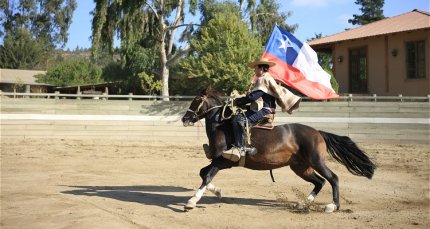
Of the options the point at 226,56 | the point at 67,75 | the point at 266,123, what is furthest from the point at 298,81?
the point at 67,75

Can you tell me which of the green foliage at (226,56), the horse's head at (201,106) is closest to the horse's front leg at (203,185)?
the horse's head at (201,106)

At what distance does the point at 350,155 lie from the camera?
8.10m

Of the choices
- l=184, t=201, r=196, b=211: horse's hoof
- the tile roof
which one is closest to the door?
the tile roof

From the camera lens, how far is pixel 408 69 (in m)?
23.8

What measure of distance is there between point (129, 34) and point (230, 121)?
2051 centimetres

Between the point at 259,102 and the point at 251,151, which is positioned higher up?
the point at 259,102

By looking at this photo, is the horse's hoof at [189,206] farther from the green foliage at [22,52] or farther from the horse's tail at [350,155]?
the green foliage at [22,52]

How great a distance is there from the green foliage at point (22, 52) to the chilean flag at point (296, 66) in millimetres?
51824

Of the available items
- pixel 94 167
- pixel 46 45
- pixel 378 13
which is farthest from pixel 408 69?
pixel 46 45

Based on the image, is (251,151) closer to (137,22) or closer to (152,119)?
(152,119)

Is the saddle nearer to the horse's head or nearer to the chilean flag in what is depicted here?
the horse's head

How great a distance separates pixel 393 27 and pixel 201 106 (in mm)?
20734

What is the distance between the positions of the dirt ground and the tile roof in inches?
432

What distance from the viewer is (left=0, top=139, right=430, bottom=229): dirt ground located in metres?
6.70
